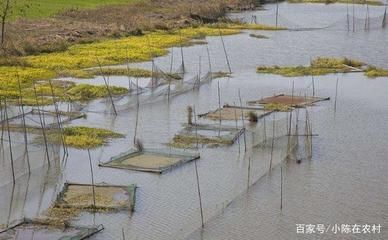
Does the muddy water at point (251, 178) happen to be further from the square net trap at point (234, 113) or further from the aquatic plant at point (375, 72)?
the aquatic plant at point (375, 72)

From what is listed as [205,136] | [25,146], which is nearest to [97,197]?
[25,146]

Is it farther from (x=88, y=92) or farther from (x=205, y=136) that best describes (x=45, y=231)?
(x=88, y=92)

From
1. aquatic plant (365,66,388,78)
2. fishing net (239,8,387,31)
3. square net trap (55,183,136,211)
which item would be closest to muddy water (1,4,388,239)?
square net trap (55,183,136,211)

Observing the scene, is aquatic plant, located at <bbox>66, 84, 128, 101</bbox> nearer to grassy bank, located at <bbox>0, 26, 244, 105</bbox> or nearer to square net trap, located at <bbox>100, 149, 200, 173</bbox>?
grassy bank, located at <bbox>0, 26, 244, 105</bbox>

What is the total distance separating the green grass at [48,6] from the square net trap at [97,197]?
18022mm

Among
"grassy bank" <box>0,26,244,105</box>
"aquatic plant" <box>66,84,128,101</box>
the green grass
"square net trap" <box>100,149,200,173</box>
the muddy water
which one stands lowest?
the muddy water

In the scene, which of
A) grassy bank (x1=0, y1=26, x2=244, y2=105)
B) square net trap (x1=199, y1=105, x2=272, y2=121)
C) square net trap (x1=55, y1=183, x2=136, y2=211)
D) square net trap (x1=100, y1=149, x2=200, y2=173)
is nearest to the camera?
square net trap (x1=55, y1=183, x2=136, y2=211)

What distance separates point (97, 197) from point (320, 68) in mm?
12510

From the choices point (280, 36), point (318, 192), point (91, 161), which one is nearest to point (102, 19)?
point (280, 36)

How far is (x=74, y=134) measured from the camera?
43.9 ft

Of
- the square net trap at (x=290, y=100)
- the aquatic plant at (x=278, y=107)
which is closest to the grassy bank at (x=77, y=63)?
the square net trap at (x=290, y=100)

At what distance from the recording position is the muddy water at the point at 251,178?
941 centimetres

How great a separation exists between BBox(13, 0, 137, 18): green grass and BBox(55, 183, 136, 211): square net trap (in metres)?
18.0

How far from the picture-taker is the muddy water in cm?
941
